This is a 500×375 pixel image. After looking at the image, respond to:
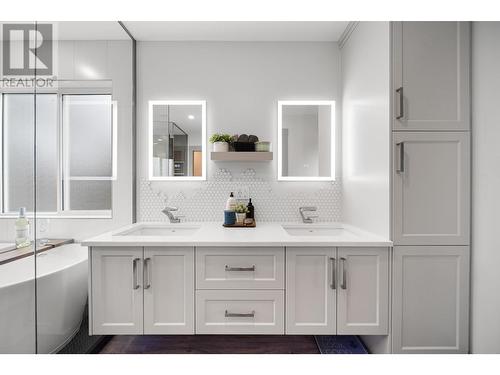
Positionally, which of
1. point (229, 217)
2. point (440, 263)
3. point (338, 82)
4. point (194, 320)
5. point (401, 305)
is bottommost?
point (194, 320)

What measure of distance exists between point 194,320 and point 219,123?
4.99ft

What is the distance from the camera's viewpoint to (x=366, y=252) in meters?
1.53

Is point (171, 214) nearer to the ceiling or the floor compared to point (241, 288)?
nearer to the ceiling

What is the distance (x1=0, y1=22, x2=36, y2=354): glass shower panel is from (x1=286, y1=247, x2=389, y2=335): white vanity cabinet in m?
1.35

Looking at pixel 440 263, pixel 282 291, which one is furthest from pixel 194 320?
pixel 440 263

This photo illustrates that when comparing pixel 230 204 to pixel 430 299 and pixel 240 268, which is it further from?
pixel 430 299

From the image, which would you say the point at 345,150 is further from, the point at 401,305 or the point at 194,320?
the point at 194,320

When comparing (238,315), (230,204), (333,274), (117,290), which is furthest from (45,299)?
(333,274)

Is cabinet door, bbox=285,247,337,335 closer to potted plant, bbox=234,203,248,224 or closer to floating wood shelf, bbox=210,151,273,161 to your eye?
potted plant, bbox=234,203,248,224

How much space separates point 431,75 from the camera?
1.49 m

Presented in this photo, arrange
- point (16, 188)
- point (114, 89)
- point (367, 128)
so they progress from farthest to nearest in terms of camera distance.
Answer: point (114, 89) < point (367, 128) < point (16, 188)

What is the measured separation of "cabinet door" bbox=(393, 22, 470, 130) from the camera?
1.48m

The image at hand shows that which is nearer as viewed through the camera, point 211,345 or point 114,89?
point 211,345

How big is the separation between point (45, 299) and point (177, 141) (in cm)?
140
